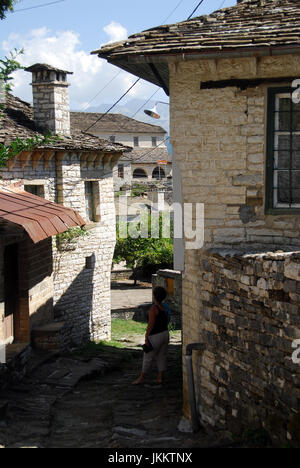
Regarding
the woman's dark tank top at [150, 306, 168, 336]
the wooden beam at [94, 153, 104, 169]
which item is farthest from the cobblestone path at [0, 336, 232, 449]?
the wooden beam at [94, 153, 104, 169]

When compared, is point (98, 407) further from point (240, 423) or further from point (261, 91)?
point (261, 91)

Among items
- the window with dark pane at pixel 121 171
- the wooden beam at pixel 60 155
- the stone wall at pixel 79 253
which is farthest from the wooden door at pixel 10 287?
the window with dark pane at pixel 121 171

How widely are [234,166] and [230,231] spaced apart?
2.82 feet

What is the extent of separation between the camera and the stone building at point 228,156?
7.01m

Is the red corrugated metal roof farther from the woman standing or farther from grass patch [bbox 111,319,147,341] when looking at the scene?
grass patch [bbox 111,319,147,341]

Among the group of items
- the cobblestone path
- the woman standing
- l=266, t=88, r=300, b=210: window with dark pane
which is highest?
l=266, t=88, r=300, b=210: window with dark pane

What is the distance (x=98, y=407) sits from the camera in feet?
29.2

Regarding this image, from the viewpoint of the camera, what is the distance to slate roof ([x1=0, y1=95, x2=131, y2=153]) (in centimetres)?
1345

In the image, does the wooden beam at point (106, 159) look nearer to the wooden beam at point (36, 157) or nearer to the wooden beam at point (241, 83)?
the wooden beam at point (36, 157)

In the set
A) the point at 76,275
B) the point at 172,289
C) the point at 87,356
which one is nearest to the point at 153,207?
the point at 172,289

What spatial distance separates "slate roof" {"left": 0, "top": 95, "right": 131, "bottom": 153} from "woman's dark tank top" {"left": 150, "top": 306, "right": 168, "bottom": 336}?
5.49 metres

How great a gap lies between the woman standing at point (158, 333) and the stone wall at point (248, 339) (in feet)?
3.88

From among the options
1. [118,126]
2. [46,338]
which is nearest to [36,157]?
[46,338]

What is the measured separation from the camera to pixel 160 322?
940 cm
